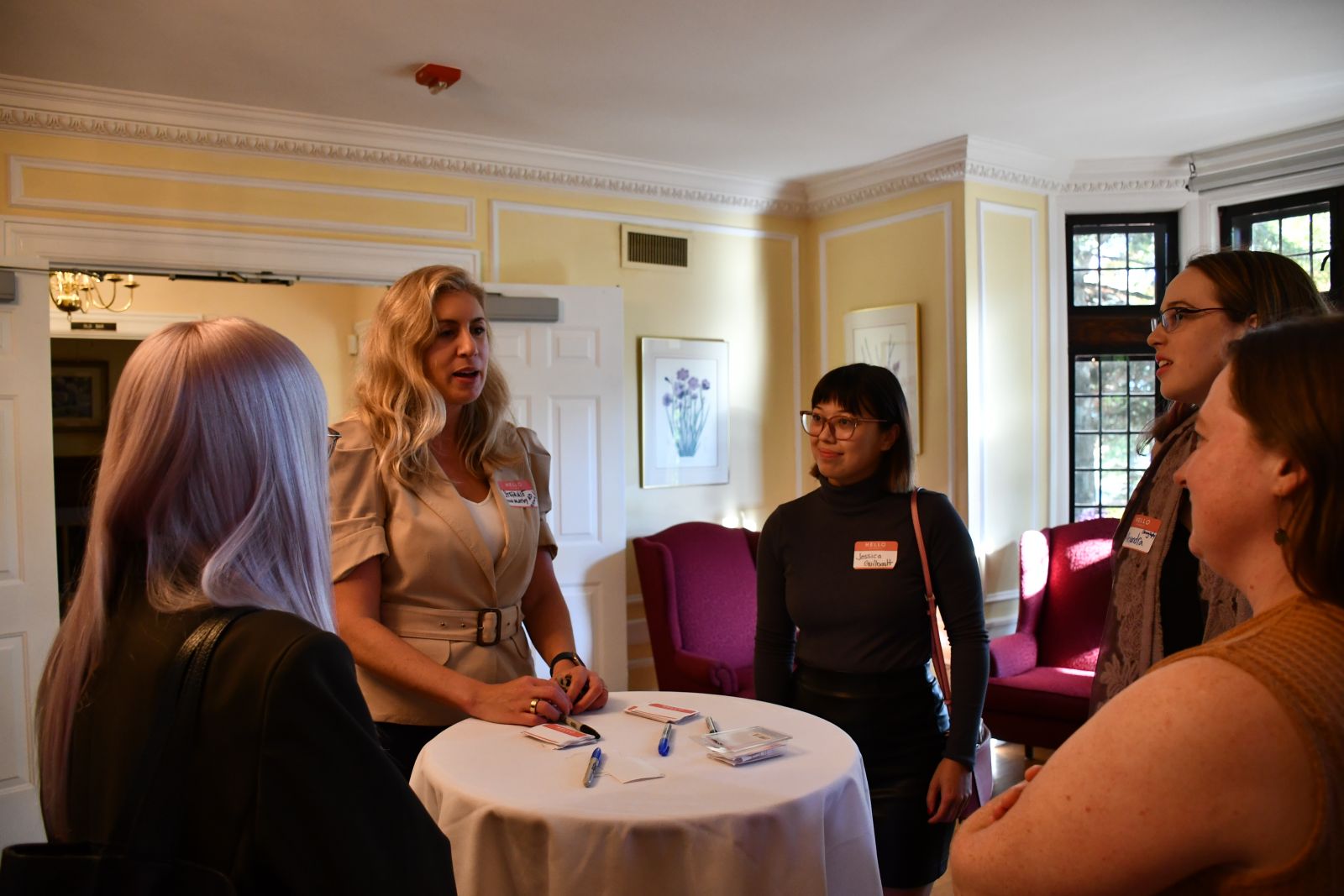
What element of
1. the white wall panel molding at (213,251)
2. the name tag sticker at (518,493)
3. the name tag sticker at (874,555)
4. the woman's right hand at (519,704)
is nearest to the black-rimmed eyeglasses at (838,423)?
the name tag sticker at (874,555)

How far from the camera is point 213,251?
415cm

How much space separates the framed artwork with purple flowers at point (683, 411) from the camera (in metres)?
5.31

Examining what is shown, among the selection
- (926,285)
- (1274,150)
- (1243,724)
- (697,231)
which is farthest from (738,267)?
(1243,724)

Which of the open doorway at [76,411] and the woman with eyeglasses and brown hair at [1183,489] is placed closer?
the woman with eyeglasses and brown hair at [1183,489]

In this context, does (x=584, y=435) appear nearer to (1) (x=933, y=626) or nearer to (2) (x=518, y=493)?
(2) (x=518, y=493)

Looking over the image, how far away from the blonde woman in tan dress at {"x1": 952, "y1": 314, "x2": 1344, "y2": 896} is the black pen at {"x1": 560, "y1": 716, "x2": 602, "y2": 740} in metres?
0.91

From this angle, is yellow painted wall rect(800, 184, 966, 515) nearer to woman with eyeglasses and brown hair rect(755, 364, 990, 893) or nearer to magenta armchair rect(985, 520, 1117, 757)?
magenta armchair rect(985, 520, 1117, 757)

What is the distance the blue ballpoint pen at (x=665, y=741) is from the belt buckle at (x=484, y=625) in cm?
41

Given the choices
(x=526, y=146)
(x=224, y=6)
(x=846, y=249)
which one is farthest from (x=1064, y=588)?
(x=224, y=6)

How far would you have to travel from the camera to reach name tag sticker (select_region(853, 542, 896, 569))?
2.16 m

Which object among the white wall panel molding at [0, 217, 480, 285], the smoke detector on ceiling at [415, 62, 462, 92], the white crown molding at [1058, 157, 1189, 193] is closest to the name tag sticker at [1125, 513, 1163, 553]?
the smoke detector on ceiling at [415, 62, 462, 92]

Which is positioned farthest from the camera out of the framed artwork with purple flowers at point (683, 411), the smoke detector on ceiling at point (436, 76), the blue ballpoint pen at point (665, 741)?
the framed artwork with purple flowers at point (683, 411)

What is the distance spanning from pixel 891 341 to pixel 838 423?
3.20 meters

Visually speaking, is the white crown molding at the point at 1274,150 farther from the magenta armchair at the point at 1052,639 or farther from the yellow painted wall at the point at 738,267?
the magenta armchair at the point at 1052,639
